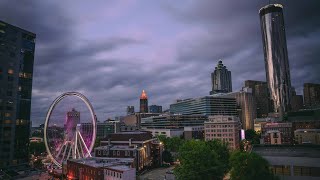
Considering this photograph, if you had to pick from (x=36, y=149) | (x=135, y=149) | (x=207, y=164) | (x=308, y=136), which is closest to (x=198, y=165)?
(x=207, y=164)

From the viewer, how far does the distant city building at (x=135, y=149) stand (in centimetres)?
11259

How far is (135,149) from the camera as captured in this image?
110 meters

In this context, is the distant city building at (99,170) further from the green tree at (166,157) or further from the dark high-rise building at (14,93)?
the green tree at (166,157)

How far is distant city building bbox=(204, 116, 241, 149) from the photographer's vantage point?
534 ft

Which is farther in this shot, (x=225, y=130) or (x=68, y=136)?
(x=225, y=130)

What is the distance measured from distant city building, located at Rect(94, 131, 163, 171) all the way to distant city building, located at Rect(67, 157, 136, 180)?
563 inches

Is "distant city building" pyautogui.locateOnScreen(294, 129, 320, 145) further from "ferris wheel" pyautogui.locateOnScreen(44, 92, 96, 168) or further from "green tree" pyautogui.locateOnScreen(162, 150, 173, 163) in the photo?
"ferris wheel" pyautogui.locateOnScreen(44, 92, 96, 168)

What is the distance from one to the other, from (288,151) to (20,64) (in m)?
97.9

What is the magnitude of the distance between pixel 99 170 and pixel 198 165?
1241 inches

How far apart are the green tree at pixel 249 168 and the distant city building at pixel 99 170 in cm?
3072

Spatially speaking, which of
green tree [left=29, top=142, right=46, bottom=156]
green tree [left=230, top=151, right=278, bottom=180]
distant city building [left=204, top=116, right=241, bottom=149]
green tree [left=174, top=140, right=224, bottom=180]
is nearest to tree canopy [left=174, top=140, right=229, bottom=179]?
green tree [left=174, top=140, right=224, bottom=180]

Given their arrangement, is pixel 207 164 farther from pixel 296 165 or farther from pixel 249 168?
pixel 296 165

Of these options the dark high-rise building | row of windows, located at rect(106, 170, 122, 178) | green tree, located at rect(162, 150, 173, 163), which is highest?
the dark high-rise building

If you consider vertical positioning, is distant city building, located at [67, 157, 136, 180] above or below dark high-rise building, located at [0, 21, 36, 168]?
below
